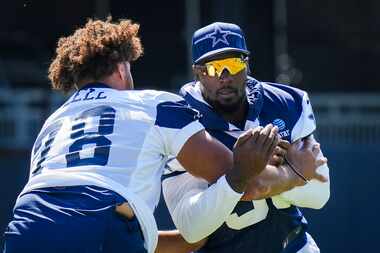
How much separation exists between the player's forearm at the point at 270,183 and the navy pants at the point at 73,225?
596 mm

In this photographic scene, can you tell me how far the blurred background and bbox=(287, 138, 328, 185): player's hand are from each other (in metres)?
6.19

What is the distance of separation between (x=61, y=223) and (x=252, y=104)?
46.3 inches

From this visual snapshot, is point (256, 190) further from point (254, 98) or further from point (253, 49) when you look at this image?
point (253, 49)

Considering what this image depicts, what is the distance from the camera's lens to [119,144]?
3801mm

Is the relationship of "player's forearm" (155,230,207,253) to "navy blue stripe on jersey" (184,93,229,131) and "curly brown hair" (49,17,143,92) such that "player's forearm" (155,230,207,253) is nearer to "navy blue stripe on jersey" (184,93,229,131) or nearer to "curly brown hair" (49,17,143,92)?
"navy blue stripe on jersey" (184,93,229,131)

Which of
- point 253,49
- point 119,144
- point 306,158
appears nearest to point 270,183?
point 306,158

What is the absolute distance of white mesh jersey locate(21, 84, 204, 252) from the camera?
Answer: 12.4ft

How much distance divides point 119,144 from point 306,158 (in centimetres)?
95

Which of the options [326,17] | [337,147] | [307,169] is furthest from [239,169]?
[326,17]

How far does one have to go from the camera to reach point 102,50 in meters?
4.04

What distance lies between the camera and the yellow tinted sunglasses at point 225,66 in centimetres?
443

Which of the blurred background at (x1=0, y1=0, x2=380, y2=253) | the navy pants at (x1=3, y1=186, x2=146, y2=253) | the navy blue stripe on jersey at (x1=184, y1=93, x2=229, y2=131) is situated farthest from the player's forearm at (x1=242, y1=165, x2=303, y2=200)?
the blurred background at (x1=0, y1=0, x2=380, y2=253)

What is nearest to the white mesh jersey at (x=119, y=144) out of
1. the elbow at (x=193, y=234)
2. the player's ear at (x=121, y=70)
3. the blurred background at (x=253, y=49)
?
the player's ear at (x=121, y=70)

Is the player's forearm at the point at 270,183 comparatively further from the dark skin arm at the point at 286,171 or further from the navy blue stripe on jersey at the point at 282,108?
the navy blue stripe on jersey at the point at 282,108
